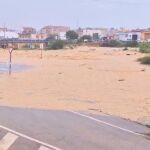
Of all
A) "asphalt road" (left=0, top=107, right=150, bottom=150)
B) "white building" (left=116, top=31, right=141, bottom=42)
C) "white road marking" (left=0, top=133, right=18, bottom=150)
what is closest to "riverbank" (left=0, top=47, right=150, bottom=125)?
"asphalt road" (left=0, top=107, right=150, bottom=150)

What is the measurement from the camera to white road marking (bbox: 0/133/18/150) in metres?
10.5

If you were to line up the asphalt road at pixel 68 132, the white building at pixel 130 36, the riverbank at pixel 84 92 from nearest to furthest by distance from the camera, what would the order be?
the asphalt road at pixel 68 132 < the riverbank at pixel 84 92 < the white building at pixel 130 36

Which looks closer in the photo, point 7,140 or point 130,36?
point 7,140

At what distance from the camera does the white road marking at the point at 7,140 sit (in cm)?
1053

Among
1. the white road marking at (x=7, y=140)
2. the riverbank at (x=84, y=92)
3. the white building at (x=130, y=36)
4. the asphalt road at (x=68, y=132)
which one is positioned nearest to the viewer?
the white road marking at (x=7, y=140)

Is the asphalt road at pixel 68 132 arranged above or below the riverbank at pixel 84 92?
above

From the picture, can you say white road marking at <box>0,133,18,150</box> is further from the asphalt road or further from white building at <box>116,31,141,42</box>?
white building at <box>116,31,141,42</box>

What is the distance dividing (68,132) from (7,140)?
1.72 m

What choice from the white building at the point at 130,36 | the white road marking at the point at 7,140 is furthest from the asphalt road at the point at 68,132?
the white building at the point at 130,36

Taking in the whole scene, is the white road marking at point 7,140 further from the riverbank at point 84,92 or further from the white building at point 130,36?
the white building at point 130,36

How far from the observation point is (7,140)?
11164 mm

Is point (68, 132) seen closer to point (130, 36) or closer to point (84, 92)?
point (84, 92)

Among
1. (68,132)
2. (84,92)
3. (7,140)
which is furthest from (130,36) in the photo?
(7,140)

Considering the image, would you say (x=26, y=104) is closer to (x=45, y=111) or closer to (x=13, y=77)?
(x=45, y=111)
